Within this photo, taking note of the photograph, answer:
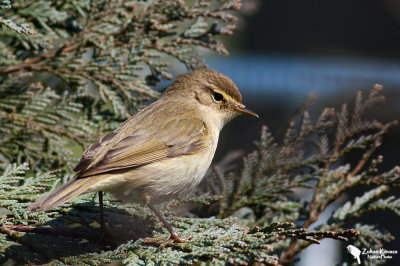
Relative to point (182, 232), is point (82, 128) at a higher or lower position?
higher

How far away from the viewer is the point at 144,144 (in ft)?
7.38

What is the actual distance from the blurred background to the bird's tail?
144 inches

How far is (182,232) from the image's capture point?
2.00 metres

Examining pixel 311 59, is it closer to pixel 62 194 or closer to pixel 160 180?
pixel 160 180

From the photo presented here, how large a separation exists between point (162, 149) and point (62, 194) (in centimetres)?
64

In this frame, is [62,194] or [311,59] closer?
[62,194]

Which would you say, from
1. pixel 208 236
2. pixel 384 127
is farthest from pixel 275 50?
pixel 208 236

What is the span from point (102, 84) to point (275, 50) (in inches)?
376

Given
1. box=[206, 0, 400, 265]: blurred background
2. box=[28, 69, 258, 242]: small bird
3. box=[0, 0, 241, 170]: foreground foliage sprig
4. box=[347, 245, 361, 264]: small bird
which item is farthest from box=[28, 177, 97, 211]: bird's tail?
box=[206, 0, 400, 265]: blurred background

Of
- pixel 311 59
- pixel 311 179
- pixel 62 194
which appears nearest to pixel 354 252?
pixel 311 179

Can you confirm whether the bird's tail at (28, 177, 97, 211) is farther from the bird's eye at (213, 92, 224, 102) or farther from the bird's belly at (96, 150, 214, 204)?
the bird's eye at (213, 92, 224, 102)

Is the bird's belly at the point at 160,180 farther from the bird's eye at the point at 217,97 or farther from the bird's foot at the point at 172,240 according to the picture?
the bird's eye at the point at 217,97

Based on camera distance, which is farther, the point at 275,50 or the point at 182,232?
the point at 275,50

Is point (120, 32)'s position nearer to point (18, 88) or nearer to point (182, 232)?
point (18, 88)
